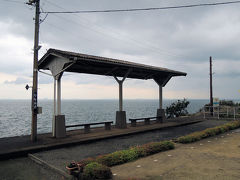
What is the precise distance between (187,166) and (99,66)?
7968 mm

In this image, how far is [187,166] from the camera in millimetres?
5672

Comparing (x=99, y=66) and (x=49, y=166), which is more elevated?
(x=99, y=66)

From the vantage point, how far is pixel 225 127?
12.1m

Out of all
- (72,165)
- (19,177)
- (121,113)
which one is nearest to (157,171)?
(72,165)

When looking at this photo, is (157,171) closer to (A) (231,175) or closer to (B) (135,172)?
(B) (135,172)

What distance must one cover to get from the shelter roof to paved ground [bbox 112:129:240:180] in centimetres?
530

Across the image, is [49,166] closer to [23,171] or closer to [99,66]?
[23,171]

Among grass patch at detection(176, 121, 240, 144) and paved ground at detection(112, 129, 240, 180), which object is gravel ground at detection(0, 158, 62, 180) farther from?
grass patch at detection(176, 121, 240, 144)

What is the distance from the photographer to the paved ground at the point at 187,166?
4954 millimetres

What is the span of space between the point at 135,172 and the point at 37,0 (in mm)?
8736

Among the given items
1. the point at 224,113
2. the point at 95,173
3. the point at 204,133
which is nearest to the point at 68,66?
the point at 95,173

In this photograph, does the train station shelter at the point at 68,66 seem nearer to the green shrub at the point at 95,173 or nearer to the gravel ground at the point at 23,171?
the gravel ground at the point at 23,171

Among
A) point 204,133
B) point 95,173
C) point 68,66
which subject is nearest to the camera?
point 95,173

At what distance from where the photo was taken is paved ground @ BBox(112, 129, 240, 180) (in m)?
4.95
